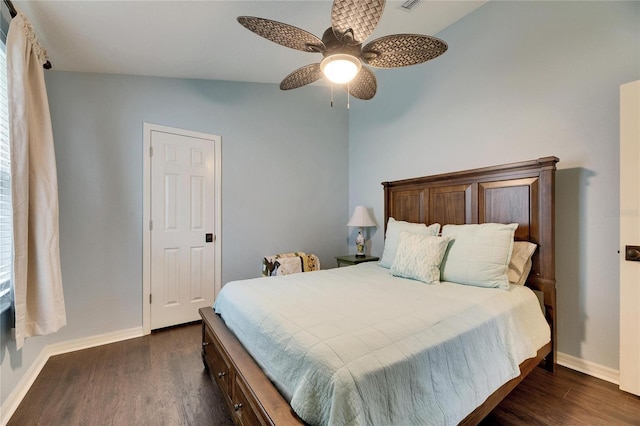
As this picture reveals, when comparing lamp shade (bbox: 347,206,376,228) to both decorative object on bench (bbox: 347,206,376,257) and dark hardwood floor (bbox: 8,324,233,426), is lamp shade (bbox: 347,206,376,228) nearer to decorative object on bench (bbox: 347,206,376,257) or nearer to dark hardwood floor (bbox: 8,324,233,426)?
decorative object on bench (bbox: 347,206,376,257)

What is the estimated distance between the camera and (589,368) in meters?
2.09

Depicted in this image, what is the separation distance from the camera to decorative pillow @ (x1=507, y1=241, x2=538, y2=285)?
2.16 m

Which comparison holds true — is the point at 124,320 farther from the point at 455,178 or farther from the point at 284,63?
the point at 455,178

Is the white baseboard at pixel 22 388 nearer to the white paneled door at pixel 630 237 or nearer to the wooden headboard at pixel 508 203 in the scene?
the wooden headboard at pixel 508 203

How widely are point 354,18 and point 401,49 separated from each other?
0.40 m

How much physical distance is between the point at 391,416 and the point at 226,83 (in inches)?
139

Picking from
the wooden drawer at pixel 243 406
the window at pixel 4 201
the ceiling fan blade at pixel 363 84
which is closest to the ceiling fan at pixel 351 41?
the ceiling fan blade at pixel 363 84

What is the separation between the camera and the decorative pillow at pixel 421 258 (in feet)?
7.14

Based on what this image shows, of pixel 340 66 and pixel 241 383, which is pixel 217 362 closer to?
pixel 241 383

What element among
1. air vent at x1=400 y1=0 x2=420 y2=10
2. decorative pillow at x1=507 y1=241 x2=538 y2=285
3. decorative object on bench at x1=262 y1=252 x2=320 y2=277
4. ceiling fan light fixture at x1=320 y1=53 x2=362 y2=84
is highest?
air vent at x1=400 y1=0 x2=420 y2=10

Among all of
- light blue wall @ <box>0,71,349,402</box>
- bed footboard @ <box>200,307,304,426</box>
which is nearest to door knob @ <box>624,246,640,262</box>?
bed footboard @ <box>200,307,304,426</box>

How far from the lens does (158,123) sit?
2.92m

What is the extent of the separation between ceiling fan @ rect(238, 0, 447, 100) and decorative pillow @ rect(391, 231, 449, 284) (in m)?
1.37

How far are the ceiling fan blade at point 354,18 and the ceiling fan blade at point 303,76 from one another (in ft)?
1.28
